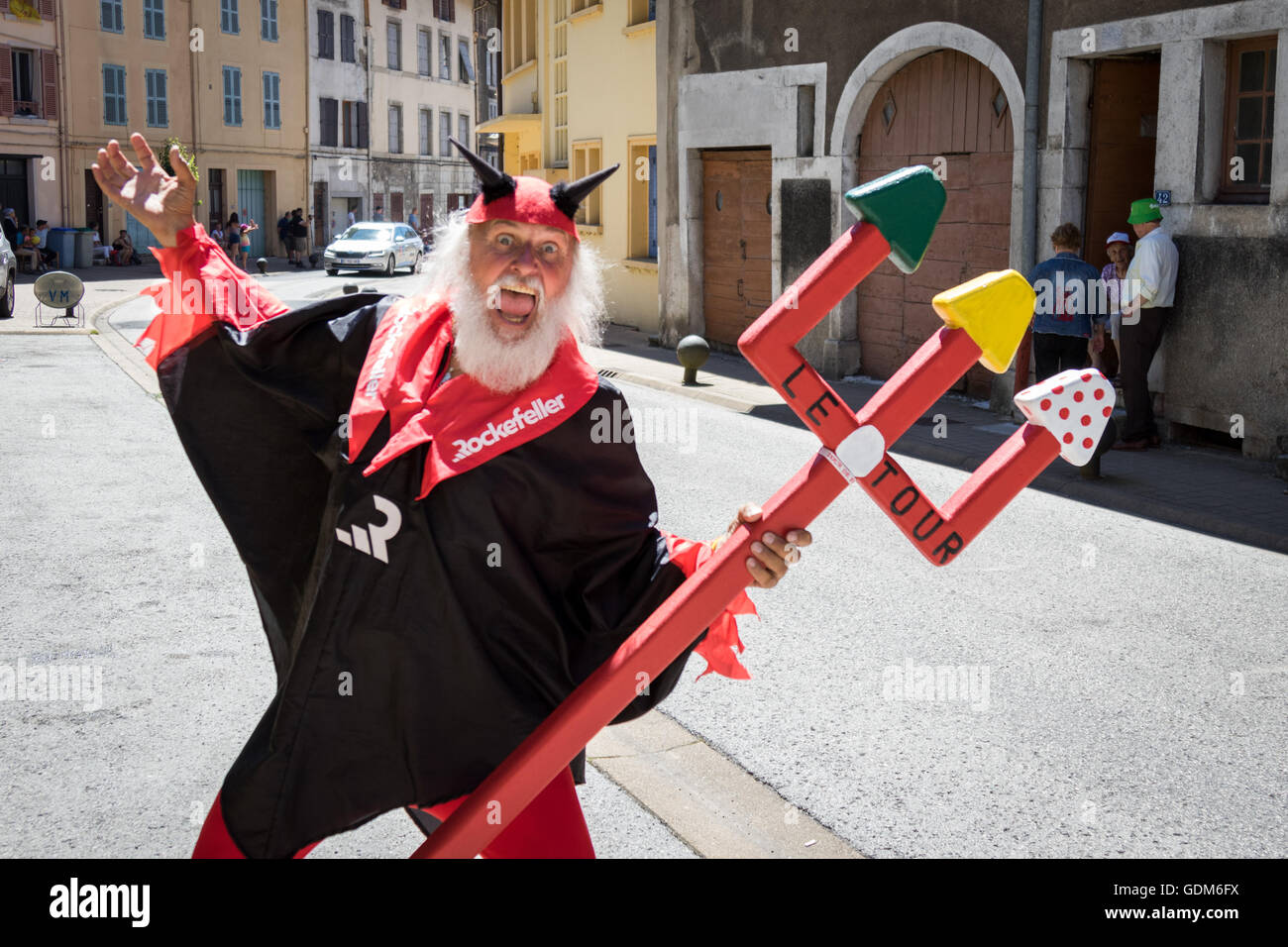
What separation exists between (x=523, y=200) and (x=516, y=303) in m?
0.24

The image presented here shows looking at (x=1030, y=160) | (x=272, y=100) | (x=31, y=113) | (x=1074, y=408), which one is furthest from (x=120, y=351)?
(x=272, y=100)

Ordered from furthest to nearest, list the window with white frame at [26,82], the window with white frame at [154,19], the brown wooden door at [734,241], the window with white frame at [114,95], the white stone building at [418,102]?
the white stone building at [418,102]
the window with white frame at [154,19]
the window with white frame at [114,95]
the window with white frame at [26,82]
the brown wooden door at [734,241]

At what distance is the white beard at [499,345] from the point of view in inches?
116

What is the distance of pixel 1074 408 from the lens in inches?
93.3

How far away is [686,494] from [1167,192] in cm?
519

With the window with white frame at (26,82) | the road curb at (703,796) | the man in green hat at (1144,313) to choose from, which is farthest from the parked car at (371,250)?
the road curb at (703,796)

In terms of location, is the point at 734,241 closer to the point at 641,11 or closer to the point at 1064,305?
the point at 641,11

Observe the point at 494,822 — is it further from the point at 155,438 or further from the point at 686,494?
the point at 155,438

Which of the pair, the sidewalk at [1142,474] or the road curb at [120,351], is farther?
the road curb at [120,351]

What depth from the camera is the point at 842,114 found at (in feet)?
50.2

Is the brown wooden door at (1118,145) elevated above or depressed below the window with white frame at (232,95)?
below

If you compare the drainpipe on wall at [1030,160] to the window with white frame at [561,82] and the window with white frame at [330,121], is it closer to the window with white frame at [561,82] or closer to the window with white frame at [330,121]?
the window with white frame at [561,82]

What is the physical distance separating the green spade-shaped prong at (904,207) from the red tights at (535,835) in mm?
1320
